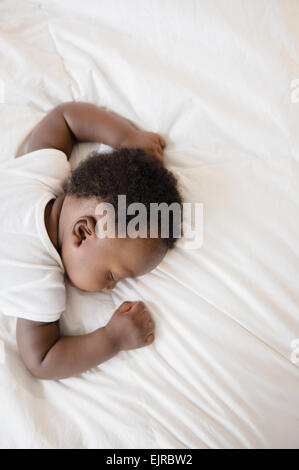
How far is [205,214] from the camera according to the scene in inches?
36.9

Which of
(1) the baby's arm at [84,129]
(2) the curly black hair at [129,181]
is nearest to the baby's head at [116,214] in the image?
(2) the curly black hair at [129,181]

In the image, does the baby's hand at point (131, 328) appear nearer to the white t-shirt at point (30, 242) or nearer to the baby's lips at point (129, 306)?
the baby's lips at point (129, 306)

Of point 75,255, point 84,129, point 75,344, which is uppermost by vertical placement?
point 84,129

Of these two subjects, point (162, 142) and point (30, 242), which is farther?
point (162, 142)

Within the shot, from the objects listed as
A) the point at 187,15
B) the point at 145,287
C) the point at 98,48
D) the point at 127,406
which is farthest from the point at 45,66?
the point at 127,406

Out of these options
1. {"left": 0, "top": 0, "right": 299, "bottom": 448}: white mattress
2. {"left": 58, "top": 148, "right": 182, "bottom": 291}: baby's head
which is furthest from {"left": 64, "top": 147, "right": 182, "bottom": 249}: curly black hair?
{"left": 0, "top": 0, "right": 299, "bottom": 448}: white mattress

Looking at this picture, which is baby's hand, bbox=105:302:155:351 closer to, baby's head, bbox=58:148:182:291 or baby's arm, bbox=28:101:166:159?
baby's head, bbox=58:148:182:291

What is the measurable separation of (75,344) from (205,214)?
401mm

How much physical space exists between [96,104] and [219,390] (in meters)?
0.75

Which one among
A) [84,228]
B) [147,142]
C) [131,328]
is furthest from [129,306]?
[147,142]

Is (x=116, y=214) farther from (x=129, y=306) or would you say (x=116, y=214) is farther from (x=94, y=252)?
(x=129, y=306)

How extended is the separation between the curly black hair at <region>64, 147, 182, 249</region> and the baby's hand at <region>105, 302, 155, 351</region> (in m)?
0.16

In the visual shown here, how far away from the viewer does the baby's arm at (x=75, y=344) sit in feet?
2.79

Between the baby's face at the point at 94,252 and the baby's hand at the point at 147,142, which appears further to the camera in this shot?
the baby's hand at the point at 147,142
